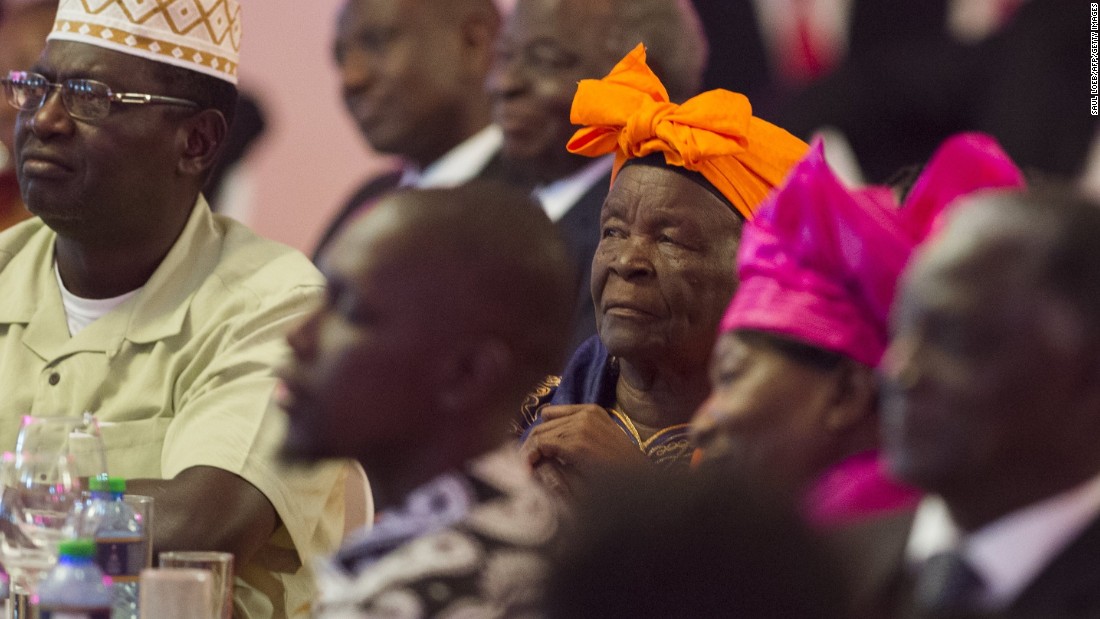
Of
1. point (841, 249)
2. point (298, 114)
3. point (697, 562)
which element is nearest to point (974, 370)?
point (697, 562)

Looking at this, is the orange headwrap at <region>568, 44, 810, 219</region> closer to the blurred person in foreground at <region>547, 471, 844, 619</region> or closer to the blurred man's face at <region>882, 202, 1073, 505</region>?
the blurred man's face at <region>882, 202, 1073, 505</region>

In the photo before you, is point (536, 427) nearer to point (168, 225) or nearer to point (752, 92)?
point (168, 225)

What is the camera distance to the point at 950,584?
146 cm

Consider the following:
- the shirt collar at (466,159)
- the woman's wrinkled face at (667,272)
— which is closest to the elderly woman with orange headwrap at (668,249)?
the woman's wrinkled face at (667,272)

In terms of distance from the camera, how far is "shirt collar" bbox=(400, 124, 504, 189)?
5.25 metres

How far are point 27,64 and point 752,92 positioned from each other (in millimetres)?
2091

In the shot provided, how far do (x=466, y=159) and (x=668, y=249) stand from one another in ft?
8.70

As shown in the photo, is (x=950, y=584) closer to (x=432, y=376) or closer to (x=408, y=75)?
(x=432, y=376)

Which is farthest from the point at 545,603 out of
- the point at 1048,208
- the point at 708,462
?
the point at 708,462

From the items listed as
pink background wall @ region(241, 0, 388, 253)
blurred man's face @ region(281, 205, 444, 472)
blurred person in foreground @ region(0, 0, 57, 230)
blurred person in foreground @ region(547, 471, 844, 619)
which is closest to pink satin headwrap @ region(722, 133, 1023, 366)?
blurred man's face @ region(281, 205, 444, 472)

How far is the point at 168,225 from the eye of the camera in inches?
132

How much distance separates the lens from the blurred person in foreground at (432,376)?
1.66 meters

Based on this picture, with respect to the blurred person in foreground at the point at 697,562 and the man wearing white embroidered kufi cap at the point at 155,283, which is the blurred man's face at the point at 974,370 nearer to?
the blurred person in foreground at the point at 697,562

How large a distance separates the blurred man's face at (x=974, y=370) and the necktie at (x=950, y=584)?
0.23 ft
